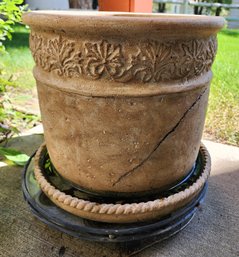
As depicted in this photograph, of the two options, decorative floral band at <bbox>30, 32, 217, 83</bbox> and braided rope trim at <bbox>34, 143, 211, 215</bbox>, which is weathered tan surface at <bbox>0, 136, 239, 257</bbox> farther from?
decorative floral band at <bbox>30, 32, 217, 83</bbox>

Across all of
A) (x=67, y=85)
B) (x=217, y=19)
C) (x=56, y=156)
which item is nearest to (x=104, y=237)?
(x=56, y=156)

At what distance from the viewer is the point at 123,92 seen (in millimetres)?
1053

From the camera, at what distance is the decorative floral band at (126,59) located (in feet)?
3.32

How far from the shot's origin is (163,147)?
1183mm

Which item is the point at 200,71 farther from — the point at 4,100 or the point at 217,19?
the point at 4,100

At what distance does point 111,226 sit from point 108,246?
0.17 meters

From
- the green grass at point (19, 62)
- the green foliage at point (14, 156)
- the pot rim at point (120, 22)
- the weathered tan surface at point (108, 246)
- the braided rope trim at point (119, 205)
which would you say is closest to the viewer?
the pot rim at point (120, 22)

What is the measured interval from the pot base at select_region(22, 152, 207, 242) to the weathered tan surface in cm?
8

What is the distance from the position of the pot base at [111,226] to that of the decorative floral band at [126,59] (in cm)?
60

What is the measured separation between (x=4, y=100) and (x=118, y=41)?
1.53 metres

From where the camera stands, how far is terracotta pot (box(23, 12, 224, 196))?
1.01 m

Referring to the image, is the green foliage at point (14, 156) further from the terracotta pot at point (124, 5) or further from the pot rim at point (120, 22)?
the terracotta pot at point (124, 5)

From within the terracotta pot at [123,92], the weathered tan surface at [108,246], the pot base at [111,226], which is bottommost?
the weathered tan surface at [108,246]

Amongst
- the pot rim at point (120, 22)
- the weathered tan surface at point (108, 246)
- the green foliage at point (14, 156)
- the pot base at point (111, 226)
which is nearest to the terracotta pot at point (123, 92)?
the pot rim at point (120, 22)
